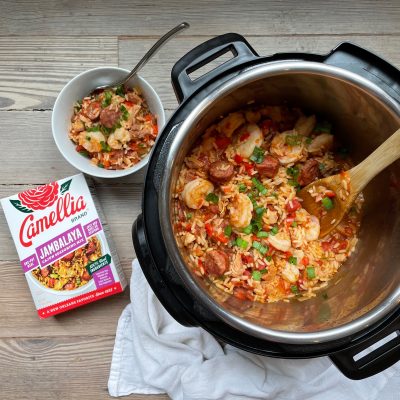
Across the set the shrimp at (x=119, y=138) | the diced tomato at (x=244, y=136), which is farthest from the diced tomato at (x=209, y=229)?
the shrimp at (x=119, y=138)

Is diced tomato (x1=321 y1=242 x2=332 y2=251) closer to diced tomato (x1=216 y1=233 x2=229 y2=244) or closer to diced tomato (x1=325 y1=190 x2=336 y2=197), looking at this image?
diced tomato (x1=325 y1=190 x2=336 y2=197)

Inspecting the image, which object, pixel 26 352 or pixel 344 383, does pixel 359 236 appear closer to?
Answer: pixel 344 383

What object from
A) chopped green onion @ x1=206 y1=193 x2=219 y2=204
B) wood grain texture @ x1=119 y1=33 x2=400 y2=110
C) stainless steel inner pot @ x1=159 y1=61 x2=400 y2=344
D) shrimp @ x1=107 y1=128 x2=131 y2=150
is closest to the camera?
stainless steel inner pot @ x1=159 y1=61 x2=400 y2=344

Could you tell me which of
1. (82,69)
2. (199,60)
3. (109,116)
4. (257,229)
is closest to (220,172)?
(257,229)

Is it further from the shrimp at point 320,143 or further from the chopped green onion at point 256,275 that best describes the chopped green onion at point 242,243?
the shrimp at point 320,143

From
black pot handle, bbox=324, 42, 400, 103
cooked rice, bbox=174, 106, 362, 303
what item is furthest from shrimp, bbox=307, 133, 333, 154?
black pot handle, bbox=324, 42, 400, 103

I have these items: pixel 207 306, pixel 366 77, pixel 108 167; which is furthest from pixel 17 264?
pixel 366 77
